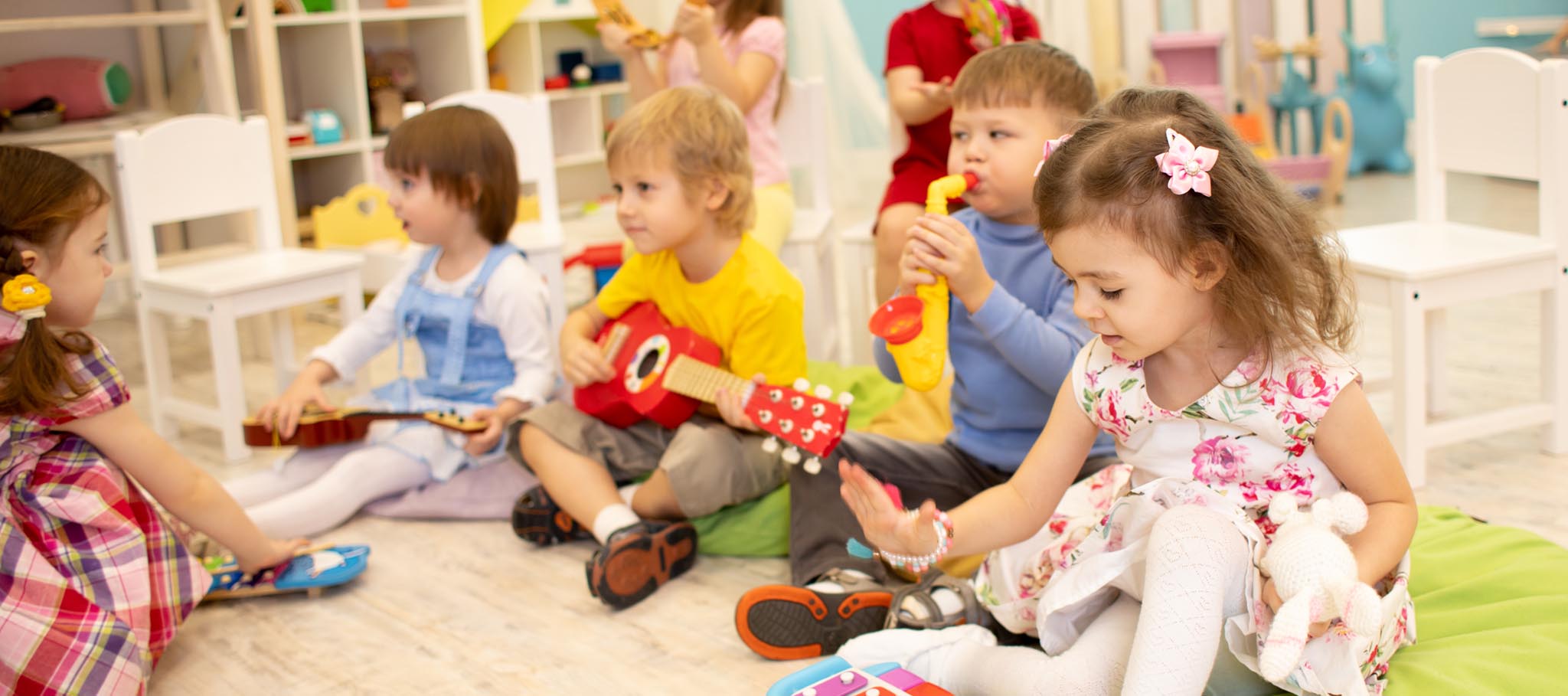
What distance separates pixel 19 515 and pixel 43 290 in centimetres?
26

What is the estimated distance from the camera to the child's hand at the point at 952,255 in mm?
1452

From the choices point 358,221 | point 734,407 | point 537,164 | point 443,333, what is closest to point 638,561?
point 734,407

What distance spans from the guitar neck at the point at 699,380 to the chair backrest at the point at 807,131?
0.99 metres

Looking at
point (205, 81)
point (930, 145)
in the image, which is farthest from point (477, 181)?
point (205, 81)

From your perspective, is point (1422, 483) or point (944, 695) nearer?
point (944, 695)

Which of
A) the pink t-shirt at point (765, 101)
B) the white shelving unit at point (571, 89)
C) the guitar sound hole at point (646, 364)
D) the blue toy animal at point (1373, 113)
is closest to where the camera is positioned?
the guitar sound hole at point (646, 364)

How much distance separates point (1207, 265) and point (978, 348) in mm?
537

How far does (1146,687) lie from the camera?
109 cm

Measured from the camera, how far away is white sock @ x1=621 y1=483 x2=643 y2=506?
1.95 m

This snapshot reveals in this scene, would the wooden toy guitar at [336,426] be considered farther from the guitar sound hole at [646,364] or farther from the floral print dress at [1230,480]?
the floral print dress at [1230,480]

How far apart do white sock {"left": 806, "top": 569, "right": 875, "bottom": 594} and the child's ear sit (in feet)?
2.01

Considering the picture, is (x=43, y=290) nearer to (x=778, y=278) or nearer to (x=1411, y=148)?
(x=778, y=278)

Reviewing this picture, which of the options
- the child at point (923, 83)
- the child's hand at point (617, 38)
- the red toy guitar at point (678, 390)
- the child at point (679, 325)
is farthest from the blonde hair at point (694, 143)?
the child's hand at point (617, 38)

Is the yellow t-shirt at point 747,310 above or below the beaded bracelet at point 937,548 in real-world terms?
above
